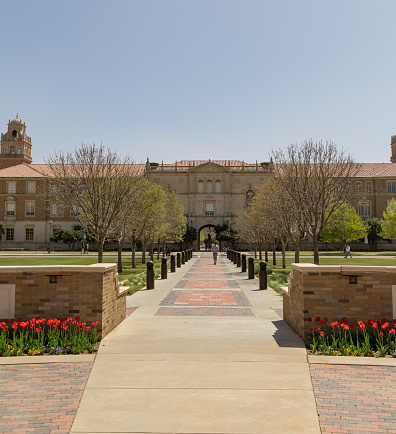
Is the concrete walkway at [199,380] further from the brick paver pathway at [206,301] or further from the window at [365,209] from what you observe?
the window at [365,209]

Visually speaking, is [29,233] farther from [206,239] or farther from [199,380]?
[199,380]

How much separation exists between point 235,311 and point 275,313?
99 centimetres

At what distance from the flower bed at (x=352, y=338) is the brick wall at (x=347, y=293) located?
15cm

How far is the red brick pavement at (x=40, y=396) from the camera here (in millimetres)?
3834

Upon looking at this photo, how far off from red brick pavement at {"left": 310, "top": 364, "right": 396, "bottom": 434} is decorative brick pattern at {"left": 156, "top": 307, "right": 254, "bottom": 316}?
4.46m

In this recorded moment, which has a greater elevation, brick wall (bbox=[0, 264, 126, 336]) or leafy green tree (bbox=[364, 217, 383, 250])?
leafy green tree (bbox=[364, 217, 383, 250])

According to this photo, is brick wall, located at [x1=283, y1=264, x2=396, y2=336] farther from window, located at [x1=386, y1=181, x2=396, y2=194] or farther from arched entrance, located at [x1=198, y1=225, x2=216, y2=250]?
window, located at [x1=386, y1=181, x2=396, y2=194]

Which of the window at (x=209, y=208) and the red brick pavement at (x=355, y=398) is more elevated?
the window at (x=209, y=208)

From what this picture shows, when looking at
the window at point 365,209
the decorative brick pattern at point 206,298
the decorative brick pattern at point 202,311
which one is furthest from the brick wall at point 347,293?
the window at point 365,209

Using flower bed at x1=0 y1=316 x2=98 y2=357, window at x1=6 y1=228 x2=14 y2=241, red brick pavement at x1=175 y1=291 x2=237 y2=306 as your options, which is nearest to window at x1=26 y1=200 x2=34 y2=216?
window at x1=6 y1=228 x2=14 y2=241

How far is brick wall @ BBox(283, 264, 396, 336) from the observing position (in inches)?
271

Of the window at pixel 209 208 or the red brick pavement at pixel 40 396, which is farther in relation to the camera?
the window at pixel 209 208

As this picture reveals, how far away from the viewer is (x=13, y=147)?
8275cm

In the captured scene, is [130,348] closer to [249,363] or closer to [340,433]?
[249,363]
